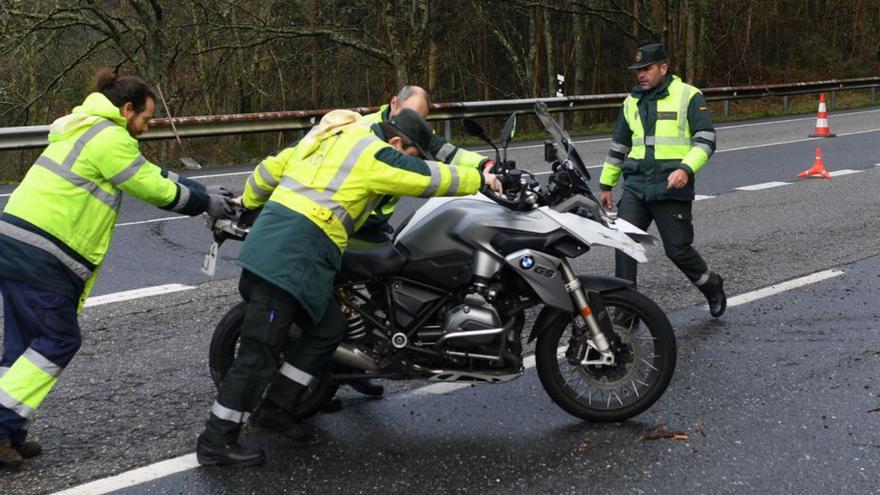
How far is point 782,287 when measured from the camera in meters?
7.36

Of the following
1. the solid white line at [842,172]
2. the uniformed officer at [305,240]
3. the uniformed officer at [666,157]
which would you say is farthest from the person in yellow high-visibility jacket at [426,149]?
the solid white line at [842,172]

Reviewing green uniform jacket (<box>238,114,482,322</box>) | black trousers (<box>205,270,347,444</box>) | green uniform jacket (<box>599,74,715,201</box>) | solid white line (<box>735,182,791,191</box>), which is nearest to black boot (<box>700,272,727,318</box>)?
green uniform jacket (<box>599,74,715,201</box>)

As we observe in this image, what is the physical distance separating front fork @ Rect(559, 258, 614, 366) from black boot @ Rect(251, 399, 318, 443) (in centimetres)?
136

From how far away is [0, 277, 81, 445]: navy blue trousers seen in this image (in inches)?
167

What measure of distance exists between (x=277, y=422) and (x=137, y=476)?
0.64 metres

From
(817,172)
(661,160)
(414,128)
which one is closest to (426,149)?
(414,128)

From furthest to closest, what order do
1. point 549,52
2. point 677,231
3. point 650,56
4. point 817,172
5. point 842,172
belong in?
point 549,52 < point 842,172 < point 817,172 < point 677,231 < point 650,56

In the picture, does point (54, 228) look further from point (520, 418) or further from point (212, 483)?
point (520, 418)

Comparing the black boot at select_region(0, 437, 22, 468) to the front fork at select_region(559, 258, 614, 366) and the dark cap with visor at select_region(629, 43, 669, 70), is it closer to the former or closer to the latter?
the front fork at select_region(559, 258, 614, 366)

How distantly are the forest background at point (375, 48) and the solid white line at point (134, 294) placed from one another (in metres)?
9.14

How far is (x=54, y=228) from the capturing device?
4293 millimetres

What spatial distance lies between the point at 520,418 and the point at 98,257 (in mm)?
2074

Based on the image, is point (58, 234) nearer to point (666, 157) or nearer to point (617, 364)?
point (617, 364)

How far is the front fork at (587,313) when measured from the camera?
4672mm
